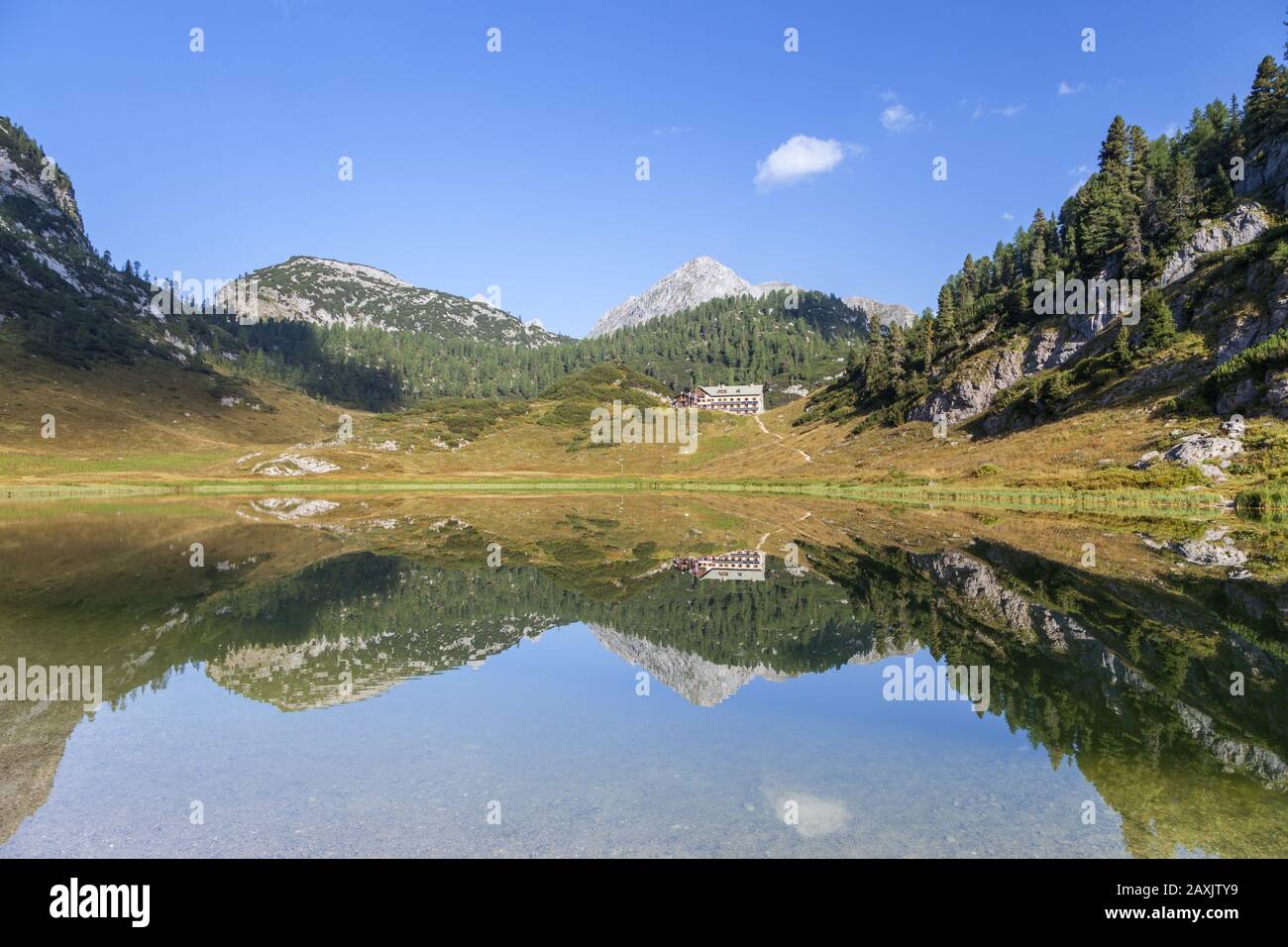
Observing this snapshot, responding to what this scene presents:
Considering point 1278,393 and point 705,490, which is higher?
point 1278,393

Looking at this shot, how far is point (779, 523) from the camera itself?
6419 centimetres

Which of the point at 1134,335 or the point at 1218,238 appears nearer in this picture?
the point at 1134,335

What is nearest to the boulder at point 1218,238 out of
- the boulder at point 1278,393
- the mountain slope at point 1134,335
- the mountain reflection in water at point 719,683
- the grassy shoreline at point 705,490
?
the mountain slope at point 1134,335

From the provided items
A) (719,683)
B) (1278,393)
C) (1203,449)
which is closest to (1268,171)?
(1278,393)

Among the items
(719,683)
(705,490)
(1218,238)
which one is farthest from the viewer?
(1218,238)

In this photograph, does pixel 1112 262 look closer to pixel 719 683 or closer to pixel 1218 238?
pixel 1218 238

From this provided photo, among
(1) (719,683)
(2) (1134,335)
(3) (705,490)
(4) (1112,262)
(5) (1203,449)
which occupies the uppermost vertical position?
(4) (1112,262)

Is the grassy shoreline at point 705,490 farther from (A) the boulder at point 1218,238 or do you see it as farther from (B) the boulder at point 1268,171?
(B) the boulder at point 1268,171

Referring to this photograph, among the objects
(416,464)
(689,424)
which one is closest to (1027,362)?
(689,424)

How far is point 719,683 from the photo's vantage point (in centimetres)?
1905

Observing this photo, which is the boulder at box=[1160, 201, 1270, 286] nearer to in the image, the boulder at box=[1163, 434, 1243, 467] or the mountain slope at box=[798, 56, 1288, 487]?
the mountain slope at box=[798, 56, 1288, 487]

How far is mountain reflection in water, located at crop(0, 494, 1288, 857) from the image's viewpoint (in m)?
10.2

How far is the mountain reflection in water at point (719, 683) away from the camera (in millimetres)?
10227
